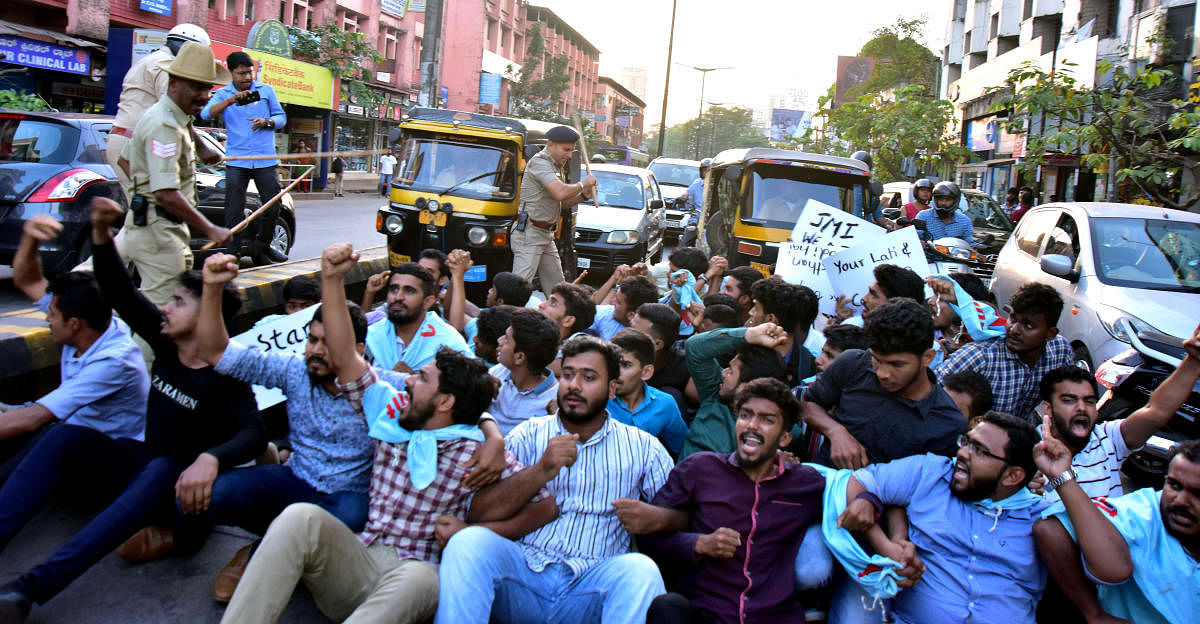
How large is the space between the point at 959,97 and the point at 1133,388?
3192 centimetres

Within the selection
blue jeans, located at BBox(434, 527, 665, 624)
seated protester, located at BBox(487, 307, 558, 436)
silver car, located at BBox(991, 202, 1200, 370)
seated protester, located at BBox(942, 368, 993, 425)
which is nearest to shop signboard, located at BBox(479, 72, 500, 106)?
silver car, located at BBox(991, 202, 1200, 370)

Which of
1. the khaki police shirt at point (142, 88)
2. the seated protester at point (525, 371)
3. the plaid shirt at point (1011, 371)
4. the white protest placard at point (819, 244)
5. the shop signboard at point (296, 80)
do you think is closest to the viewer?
the seated protester at point (525, 371)

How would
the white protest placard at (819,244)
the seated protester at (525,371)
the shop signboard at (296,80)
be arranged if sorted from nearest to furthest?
the seated protester at (525,371) → the white protest placard at (819,244) → the shop signboard at (296,80)

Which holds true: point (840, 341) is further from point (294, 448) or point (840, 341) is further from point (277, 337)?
point (277, 337)

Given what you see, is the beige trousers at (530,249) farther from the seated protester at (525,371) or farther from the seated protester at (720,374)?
the seated protester at (720,374)

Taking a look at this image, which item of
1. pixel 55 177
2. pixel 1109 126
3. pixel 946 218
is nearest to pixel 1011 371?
pixel 946 218

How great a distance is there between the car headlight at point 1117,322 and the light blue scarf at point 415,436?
15.7 ft

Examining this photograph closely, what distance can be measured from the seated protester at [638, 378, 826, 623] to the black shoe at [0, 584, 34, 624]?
7.13 ft

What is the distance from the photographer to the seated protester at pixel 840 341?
4743 millimetres

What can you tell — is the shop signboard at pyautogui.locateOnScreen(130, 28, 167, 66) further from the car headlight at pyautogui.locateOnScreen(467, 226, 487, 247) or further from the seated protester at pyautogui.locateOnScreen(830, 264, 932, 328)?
the seated protester at pyautogui.locateOnScreen(830, 264, 932, 328)

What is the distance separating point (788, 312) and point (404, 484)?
2.42 m

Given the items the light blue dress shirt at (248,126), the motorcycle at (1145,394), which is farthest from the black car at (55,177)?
the motorcycle at (1145,394)

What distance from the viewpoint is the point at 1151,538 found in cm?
311

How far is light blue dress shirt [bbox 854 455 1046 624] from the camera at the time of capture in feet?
10.8
